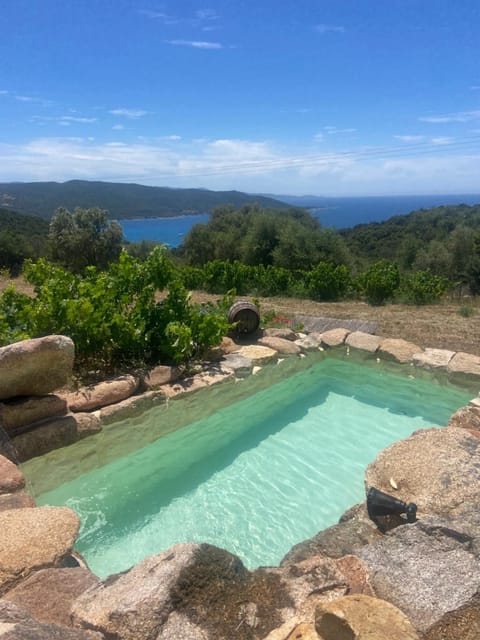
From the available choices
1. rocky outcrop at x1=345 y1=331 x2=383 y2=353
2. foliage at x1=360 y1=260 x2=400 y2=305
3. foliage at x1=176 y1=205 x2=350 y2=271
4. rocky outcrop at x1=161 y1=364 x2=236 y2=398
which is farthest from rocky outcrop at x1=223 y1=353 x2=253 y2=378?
foliage at x1=176 y1=205 x2=350 y2=271

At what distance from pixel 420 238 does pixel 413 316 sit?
43465mm

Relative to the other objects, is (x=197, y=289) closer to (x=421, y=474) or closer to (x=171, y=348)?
(x=171, y=348)

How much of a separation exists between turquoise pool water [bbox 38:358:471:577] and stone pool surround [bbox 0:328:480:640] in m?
0.64

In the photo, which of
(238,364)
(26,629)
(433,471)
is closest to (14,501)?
(26,629)

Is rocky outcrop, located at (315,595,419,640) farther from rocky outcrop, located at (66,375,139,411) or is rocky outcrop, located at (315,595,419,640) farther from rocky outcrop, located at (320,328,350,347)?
rocky outcrop, located at (320,328,350,347)

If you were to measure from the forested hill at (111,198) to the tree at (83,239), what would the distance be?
2739cm

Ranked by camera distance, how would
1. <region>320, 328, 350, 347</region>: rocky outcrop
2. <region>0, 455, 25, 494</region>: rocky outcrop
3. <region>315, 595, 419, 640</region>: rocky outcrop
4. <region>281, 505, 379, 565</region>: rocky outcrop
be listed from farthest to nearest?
<region>320, 328, 350, 347</region>: rocky outcrop < <region>0, 455, 25, 494</region>: rocky outcrop < <region>281, 505, 379, 565</region>: rocky outcrop < <region>315, 595, 419, 640</region>: rocky outcrop

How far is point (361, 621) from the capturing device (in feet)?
6.64

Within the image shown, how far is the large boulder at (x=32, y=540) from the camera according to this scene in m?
2.75

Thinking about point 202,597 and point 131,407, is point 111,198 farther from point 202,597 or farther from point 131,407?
point 202,597

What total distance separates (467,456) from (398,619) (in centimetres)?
225

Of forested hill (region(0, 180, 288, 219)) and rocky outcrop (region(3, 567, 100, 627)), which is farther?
forested hill (region(0, 180, 288, 219))

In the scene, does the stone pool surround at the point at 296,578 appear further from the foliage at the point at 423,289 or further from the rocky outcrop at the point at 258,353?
the foliage at the point at 423,289

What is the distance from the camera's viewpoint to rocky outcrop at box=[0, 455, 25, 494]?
12.6ft
